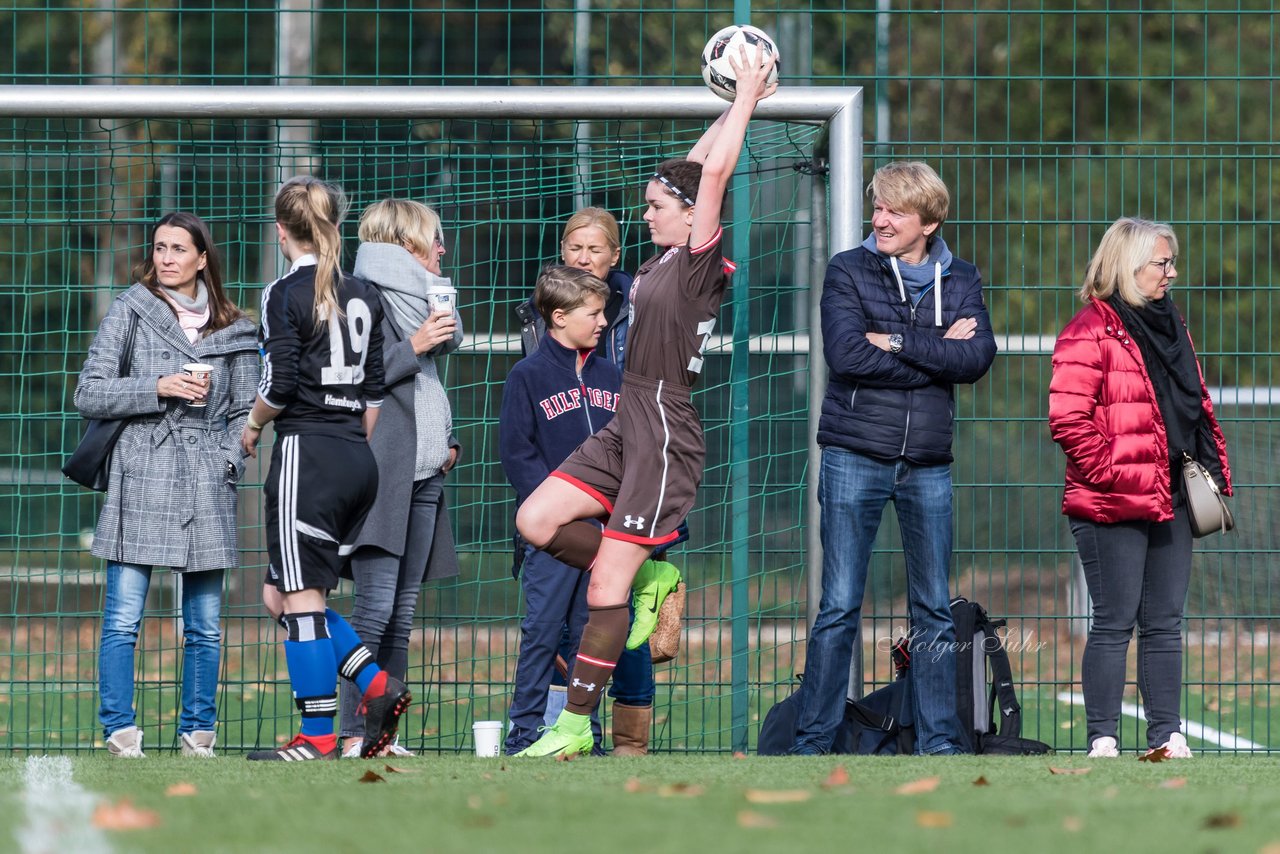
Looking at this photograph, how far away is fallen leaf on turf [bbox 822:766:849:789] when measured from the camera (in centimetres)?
446

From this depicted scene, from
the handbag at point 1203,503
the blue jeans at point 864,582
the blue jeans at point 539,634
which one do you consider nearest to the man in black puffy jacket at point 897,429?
the blue jeans at point 864,582

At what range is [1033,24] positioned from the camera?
62.1 feet

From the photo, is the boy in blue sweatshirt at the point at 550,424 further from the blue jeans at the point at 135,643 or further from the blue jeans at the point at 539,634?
the blue jeans at the point at 135,643

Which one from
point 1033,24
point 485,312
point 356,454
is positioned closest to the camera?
point 356,454

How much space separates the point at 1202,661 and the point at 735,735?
78.7 inches

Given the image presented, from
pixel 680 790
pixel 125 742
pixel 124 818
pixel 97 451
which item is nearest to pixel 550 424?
pixel 97 451

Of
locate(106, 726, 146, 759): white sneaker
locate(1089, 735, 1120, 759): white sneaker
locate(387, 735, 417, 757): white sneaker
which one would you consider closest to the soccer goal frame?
locate(1089, 735, 1120, 759): white sneaker

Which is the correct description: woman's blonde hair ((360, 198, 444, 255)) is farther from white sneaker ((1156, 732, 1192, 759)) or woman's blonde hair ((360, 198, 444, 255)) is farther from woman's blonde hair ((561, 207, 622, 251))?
white sneaker ((1156, 732, 1192, 759))

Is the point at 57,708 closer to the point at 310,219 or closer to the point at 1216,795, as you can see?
the point at 310,219

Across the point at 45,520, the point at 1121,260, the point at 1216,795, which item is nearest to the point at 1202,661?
the point at 1121,260

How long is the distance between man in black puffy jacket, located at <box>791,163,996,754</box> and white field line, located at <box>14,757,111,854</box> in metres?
2.56

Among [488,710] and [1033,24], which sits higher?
[1033,24]

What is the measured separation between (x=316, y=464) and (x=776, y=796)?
193cm

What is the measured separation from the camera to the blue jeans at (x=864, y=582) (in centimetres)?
584
